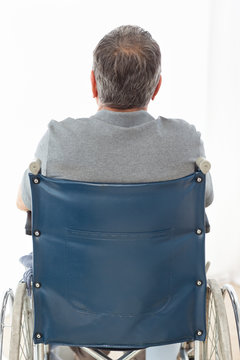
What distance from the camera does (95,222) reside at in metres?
1.42

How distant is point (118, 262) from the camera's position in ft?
4.79

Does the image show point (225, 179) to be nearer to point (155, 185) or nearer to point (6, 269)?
point (6, 269)

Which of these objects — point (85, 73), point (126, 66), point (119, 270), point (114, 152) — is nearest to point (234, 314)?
point (119, 270)

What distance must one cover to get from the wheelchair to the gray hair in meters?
0.24

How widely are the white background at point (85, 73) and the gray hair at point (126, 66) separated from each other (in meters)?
1.00

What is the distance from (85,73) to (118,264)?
1312 millimetres

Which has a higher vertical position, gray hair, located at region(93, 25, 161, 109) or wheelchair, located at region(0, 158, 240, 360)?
gray hair, located at region(93, 25, 161, 109)

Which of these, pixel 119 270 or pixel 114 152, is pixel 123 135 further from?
pixel 119 270

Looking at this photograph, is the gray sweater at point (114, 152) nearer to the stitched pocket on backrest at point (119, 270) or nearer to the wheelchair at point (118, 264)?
the wheelchair at point (118, 264)

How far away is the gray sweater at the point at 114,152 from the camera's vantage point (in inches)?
56.6

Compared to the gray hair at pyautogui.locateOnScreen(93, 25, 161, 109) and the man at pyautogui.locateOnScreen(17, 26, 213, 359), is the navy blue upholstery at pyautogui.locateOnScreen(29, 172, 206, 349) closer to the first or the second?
the man at pyautogui.locateOnScreen(17, 26, 213, 359)

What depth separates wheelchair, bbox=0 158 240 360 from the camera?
1422 millimetres

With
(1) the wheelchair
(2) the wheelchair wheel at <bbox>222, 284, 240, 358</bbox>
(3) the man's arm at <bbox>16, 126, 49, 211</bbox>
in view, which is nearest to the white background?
(2) the wheelchair wheel at <bbox>222, 284, 240, 358</bbox>

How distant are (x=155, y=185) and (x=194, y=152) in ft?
0.47
